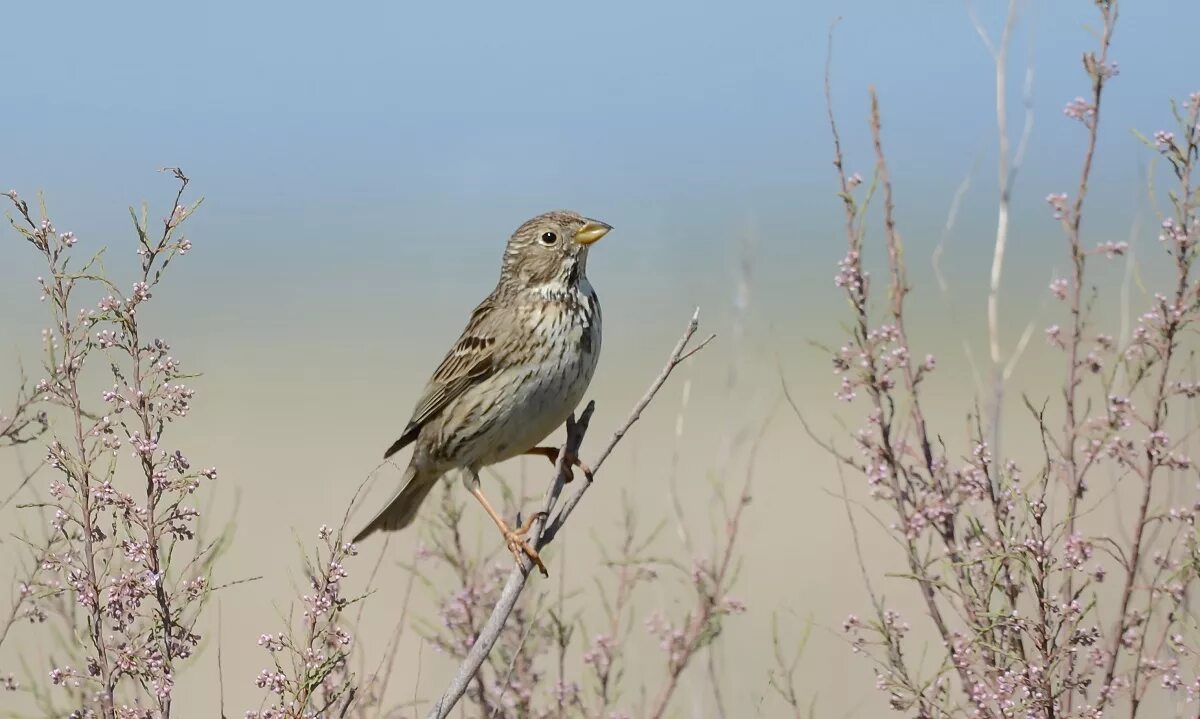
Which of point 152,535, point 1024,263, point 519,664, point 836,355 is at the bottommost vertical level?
point 152,535

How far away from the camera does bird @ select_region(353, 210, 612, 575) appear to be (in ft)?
20.5

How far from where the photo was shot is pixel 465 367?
670 cm

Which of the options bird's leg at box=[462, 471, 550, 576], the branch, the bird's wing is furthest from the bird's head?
the branch

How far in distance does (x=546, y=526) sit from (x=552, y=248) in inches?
96.5

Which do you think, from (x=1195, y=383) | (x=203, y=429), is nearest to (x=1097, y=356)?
(x=1195, y=383)

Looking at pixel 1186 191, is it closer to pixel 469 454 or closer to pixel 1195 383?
pixel 1195 383

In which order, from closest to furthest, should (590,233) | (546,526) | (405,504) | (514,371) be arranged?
(546,526) → (514,371) → (590,233) → (405,504)

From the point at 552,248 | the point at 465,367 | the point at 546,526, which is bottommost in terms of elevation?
the point at 546,526

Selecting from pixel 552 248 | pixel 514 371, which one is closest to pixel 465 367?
pixel 514 371

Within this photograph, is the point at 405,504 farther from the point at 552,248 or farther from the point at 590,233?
the point at 590,233

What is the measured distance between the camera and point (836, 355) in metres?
4.71

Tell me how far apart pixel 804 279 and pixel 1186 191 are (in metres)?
76.8

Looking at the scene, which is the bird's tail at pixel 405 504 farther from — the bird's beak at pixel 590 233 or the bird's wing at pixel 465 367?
the bird's beak at pixel 590 233

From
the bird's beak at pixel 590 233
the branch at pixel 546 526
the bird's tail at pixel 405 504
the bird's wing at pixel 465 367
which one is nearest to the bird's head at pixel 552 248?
the bird's beak at pixel 590 233
